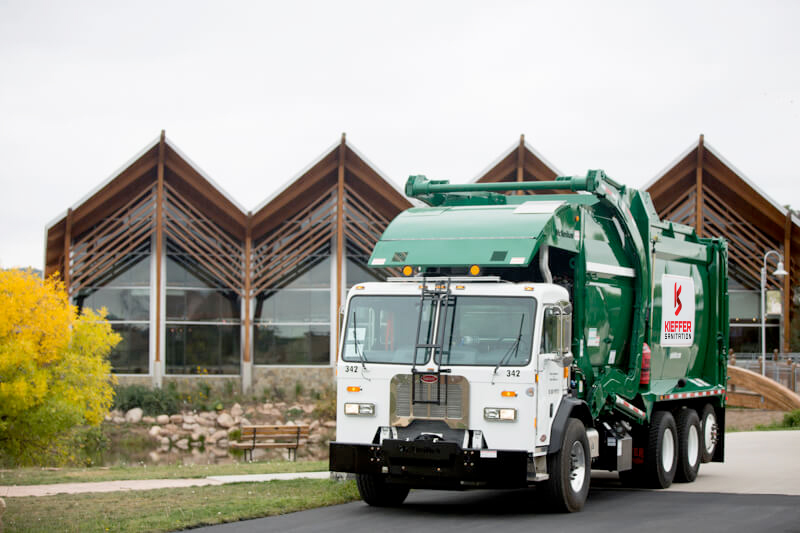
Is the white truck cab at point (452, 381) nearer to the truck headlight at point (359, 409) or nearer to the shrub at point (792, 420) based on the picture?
the truck headlight at point (359, 409)

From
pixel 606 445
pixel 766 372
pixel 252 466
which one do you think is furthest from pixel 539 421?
pixel 766 372

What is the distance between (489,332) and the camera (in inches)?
459

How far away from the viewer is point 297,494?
13.7 meters

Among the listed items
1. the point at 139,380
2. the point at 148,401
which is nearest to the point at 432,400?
the point at 148,401

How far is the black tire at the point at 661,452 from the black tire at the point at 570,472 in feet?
7.72

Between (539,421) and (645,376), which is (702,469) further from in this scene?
(539,421)

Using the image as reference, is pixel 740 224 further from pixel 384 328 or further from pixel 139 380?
pixel 384 328

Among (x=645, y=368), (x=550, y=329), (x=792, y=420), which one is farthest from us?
(x=792, y=420)

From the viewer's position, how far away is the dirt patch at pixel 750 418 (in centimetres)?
3262

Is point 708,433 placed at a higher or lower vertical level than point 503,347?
lower

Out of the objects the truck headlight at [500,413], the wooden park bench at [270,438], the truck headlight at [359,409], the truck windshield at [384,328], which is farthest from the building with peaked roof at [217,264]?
the truck headlight at [500,413]

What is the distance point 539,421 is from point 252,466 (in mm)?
9597

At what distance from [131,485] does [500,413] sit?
7247mm

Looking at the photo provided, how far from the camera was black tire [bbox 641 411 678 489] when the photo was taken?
576 inches
